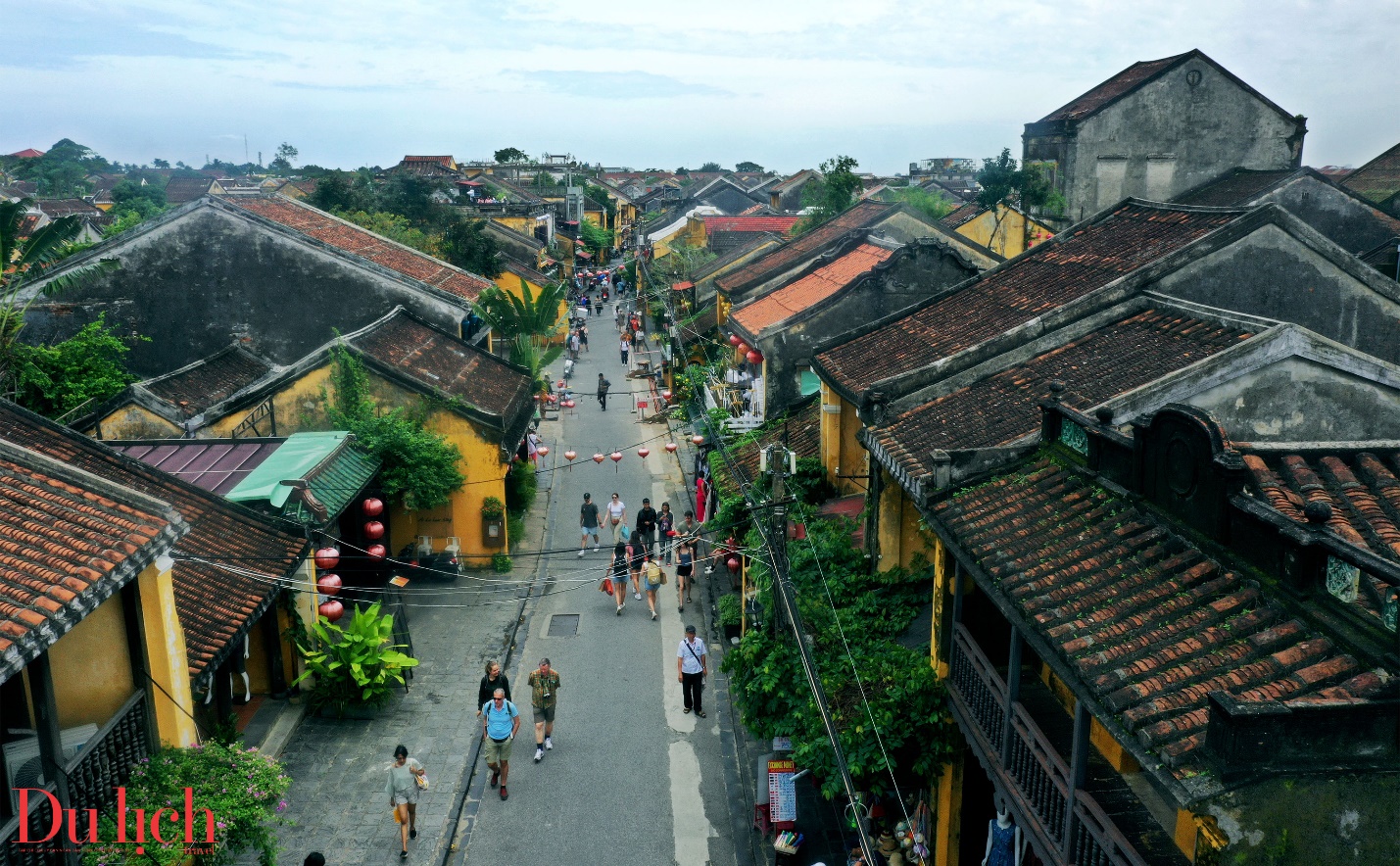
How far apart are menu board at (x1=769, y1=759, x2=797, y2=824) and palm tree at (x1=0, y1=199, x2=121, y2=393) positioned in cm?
1550

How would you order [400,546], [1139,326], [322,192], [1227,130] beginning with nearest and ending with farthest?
1. [1139,326]
2. [400,546]
3. [1227,130]
4. [322,192]

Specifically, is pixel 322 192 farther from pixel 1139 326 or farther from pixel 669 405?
pixel 1139 326

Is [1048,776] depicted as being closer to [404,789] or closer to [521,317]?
[404,789]

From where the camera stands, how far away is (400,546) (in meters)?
23.5

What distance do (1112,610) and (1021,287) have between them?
966cm

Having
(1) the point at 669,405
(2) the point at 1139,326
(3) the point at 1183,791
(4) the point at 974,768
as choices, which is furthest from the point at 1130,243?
(1) the point at 669,405

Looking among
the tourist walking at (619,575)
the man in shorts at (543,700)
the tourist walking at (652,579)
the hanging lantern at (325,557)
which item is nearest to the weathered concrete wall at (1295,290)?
the man in shorts at (543,700)

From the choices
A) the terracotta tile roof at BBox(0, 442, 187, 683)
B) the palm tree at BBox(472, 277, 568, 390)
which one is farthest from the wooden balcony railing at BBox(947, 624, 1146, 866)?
the palm tree at BBox(472, 277, 568, 390)

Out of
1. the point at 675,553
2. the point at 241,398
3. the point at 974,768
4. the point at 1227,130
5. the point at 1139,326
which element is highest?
the point at 1227,130

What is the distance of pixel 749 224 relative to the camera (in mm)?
55469

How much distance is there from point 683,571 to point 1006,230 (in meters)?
17.9

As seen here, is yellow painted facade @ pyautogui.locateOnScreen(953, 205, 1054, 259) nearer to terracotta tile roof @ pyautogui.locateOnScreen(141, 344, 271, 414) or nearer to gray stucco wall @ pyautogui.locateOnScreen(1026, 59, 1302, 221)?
gray stucco wall @ pyautogui.locateOnScreen(1026, 59, 1302, 221)

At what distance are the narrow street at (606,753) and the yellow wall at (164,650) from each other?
4713 mm

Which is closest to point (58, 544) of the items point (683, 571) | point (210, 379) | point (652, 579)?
point (652, 579)
